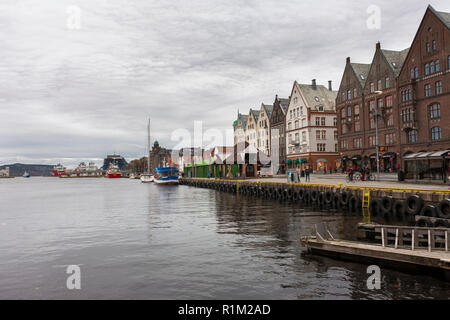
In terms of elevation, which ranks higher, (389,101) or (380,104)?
(389,101)

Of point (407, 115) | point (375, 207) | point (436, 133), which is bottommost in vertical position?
point (375, 207)

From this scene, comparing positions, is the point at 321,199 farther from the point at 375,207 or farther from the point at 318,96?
the point at 318,96

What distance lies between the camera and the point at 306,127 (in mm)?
91000

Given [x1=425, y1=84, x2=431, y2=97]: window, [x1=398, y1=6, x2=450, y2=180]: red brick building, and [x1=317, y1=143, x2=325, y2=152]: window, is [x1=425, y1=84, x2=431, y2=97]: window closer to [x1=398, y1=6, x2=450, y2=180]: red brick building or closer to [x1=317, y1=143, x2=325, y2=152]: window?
[x1=398, y1=6, x2=450, y2=180]: red brick building

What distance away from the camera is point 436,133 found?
55.2 meters

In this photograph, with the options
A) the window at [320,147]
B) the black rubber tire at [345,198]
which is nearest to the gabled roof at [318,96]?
the window at [320,147]

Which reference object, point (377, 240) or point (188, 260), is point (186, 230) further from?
point (377, 240)

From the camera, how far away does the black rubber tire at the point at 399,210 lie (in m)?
27.2

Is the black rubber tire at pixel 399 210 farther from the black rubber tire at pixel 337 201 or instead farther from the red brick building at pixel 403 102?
the red brick building at pixel 403 102

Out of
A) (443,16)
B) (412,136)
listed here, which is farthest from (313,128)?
(443,16)

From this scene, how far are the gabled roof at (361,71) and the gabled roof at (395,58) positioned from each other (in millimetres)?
7331

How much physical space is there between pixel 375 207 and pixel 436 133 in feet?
107
